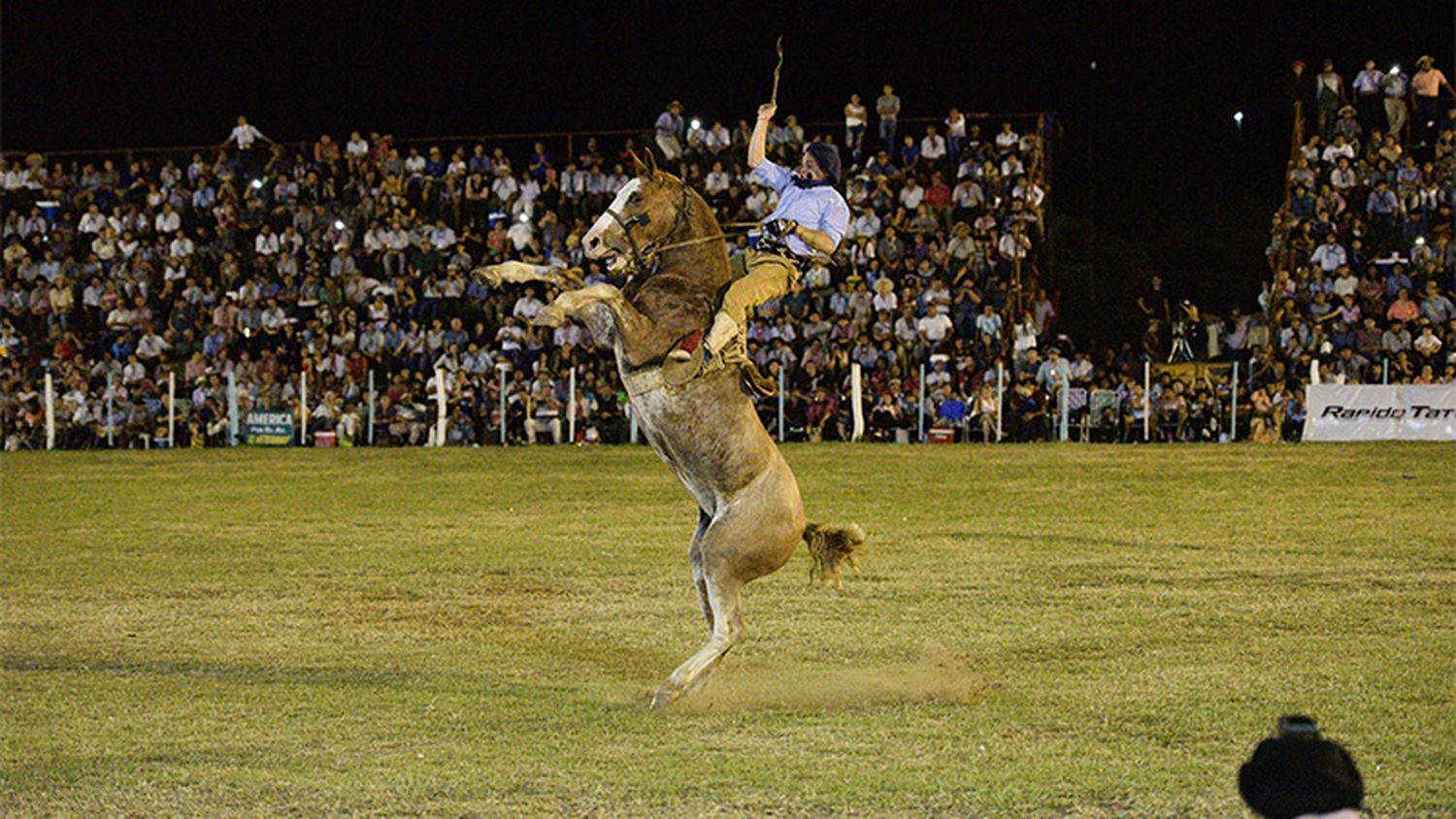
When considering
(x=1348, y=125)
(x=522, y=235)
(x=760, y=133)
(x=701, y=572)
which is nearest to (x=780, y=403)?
(x=522, y=235)

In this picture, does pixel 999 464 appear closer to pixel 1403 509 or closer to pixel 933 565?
pixel 1403 509

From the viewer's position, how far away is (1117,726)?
6988 millimetres

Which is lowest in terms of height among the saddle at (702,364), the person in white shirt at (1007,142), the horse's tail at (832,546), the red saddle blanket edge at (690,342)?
the horse's tail at (832,546)

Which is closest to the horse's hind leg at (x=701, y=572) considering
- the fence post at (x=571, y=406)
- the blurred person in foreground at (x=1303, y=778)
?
the blurred person in foreground at (x=1303, y=778)

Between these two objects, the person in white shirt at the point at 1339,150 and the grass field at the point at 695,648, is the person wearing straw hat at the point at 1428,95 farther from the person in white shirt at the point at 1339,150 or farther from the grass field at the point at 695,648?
the grass field at the point at 695,648

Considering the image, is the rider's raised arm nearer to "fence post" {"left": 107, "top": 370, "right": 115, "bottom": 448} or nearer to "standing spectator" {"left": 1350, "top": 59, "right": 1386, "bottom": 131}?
"fence post" {"left": 107, "top": 370, "right": 115, "bottom": 448}

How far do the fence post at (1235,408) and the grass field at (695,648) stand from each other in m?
7.59

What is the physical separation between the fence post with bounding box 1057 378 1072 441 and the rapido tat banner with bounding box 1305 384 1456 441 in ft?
11.9

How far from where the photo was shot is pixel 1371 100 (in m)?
28.7

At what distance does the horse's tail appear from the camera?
8133mm

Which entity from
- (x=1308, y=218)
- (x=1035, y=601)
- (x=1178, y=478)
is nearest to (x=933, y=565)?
(x=1035, y=601)

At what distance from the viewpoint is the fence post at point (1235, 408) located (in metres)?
25.0

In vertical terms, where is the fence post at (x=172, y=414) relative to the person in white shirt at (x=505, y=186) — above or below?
below

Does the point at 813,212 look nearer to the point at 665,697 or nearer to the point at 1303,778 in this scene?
the point at 665,697
